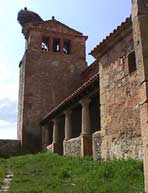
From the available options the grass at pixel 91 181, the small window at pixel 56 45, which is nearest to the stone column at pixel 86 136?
the grass at pixel 91 181

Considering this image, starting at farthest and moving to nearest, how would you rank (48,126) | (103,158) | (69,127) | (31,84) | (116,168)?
(31,84) < (48,126) < (69,127) < (103,158) < (116,168)

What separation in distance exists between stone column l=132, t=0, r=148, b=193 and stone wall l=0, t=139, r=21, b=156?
60.6 ft

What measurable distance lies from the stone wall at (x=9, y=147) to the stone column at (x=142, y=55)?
60.6ft

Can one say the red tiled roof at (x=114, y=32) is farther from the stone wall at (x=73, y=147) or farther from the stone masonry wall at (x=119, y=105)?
the stone wall at (x=73, y=147)

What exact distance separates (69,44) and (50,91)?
442 centimetres

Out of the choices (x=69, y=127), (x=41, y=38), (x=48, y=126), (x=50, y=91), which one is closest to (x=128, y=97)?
(x=69, y=127)

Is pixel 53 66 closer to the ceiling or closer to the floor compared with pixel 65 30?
closer to the floor

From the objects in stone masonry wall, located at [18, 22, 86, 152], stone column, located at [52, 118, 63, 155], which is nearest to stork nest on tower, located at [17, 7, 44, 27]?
stone masonry wall, located at [18, 22, 86, 152]

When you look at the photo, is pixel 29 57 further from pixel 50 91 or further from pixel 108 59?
pixel 108 59

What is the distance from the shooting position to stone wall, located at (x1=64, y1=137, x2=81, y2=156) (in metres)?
15.5

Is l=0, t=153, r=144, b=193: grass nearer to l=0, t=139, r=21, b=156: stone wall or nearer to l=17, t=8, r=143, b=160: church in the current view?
l=17, t=8, r=143, b=160: church

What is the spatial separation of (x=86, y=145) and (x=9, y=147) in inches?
380

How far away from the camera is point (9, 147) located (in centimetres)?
2303

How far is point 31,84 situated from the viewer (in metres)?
25.0
